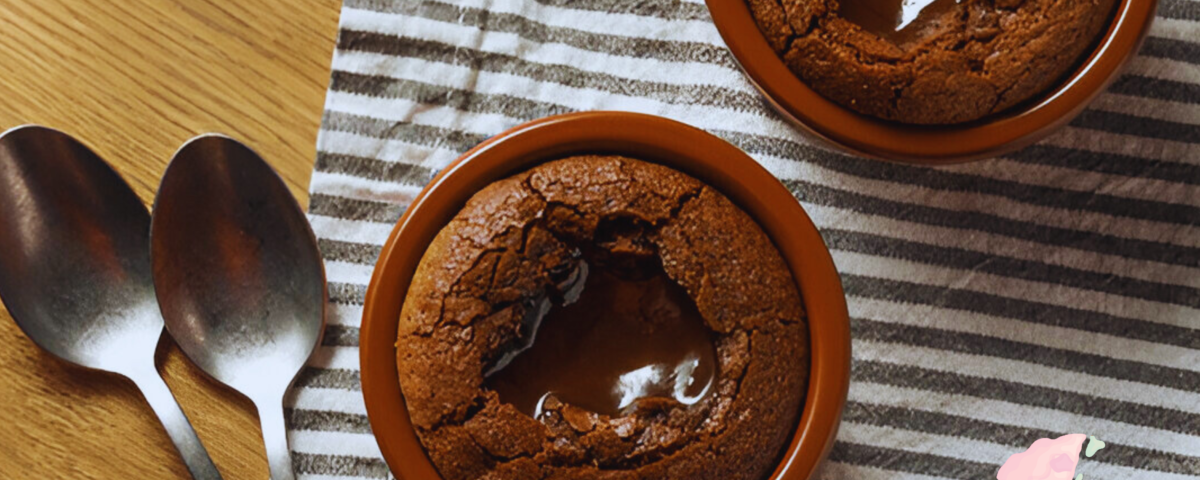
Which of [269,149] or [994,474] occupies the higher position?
[269,149]

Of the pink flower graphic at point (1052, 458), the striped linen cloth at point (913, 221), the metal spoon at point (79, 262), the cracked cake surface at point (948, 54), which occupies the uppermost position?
the cracked cake surface at point (948, 54)

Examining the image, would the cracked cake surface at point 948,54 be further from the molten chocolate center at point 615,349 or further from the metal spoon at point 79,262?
the metal spoon at point 79,262

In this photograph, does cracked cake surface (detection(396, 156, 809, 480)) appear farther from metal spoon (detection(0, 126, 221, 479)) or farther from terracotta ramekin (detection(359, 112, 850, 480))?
metal spoon (detection(0, 126, 221, 479))

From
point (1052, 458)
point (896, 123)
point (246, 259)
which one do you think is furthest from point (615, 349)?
→ point (1052, 458)

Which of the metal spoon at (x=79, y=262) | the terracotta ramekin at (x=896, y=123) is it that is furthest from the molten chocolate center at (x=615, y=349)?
the metal spoon at (x=79, y=262)

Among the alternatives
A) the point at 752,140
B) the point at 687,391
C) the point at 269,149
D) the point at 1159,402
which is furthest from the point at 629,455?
the point at 1159,402

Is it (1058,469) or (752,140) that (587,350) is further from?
(1058,469)
